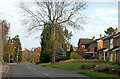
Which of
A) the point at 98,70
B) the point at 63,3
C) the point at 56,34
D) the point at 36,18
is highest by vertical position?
the point at 63,3

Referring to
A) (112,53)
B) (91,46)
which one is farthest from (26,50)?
(112,53)

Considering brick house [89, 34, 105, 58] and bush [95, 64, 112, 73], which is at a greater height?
brick house [89, 34, 105, 58]

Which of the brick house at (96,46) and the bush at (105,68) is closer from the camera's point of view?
the bush at (105,68)

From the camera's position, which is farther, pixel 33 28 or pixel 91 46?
pixel 91 46

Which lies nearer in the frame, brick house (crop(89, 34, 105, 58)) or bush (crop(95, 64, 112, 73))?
bush (crop(95, 64, 112, 73))

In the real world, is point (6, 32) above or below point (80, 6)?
below

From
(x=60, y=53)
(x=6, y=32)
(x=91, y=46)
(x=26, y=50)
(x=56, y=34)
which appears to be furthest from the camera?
(x=26, y=50)

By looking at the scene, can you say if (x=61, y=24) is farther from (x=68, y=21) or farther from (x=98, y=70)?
(x=98, y=70)

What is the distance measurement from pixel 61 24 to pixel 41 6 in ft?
17.6

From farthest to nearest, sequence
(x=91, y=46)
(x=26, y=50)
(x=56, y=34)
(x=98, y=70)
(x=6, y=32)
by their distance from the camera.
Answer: (x=26, y=50) → (x=91, y=46) → (x=6, y=32) → (x=56, y=34) → (x=98, y=70)

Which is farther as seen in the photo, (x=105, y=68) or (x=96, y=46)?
(x=96, y=46)

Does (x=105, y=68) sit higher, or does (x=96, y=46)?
(x=96, y=46)

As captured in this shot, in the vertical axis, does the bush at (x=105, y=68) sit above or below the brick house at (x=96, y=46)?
below

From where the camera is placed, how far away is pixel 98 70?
80.1 ft
